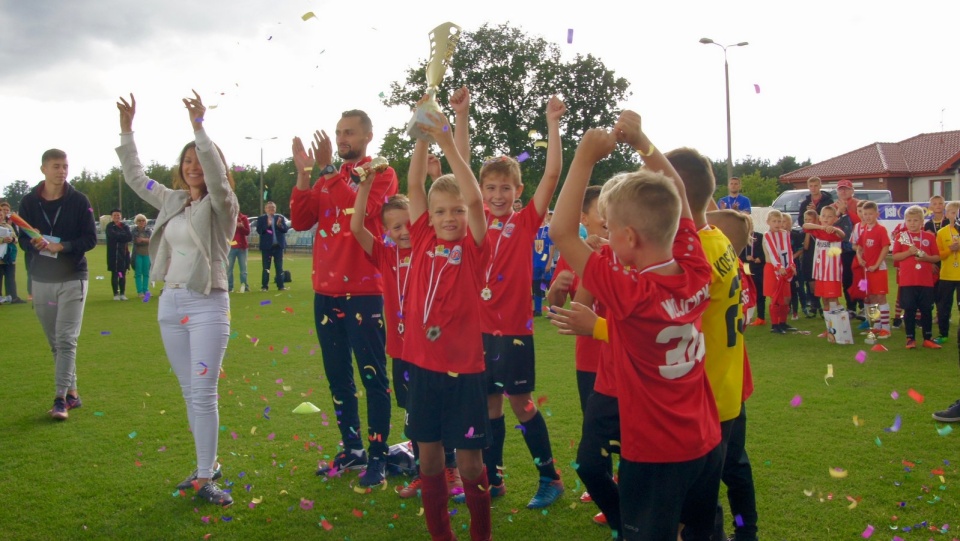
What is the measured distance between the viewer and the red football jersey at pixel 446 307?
11.8 ft

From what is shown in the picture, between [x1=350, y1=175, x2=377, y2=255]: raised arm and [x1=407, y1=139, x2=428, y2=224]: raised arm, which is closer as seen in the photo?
[x1=407, y1=139, x2=428, y2=224]: raised arm

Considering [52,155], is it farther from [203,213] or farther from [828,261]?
[828,261]

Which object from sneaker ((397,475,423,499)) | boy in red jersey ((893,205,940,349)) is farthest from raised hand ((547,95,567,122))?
boy in red jersey ((893,205,940,349))

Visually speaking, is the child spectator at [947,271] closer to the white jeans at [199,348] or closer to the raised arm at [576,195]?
the raised arm at [576,195]

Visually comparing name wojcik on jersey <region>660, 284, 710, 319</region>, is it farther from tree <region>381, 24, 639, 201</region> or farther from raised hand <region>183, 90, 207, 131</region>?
tree <region>381, 24, 639, 201</region>

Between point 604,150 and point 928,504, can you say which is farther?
point 928,504

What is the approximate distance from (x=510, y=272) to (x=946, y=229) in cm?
803

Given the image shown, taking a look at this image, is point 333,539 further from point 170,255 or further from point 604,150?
point 604,150

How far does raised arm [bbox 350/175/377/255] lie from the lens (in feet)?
14.6

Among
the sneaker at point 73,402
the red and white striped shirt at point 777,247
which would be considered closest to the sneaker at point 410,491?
the sneaker at point 73,402

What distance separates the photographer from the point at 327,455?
545 centimetres

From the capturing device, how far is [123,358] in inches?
376

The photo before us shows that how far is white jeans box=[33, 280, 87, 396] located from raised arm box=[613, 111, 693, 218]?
223 inches

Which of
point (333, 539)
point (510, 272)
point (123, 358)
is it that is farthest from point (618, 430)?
point (123, 358)
